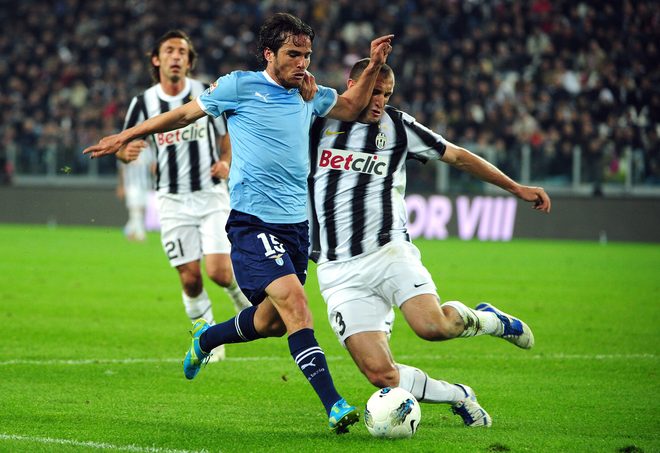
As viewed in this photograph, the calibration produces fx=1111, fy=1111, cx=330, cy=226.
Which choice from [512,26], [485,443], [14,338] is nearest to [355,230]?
[485,443]

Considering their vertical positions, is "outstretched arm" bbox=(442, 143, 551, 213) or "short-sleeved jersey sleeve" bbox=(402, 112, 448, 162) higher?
"short-sleeved jersey sleeve" bbox=(402, 112, 448, 162)

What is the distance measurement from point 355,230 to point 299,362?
3.56ft

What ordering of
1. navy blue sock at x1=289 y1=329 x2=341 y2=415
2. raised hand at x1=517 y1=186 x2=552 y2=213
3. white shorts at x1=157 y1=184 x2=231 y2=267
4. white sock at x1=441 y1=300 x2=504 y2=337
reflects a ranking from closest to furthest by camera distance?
navy blue sock at x1=289 y1=329 x2=341 y2=415
white sock at x1=441 y1=300 x2=504 y2=337
raised hand at x1=517 y1=186 x2=552 y2=213
white shorts at x1=157 y1=184 x2=231 y2=267

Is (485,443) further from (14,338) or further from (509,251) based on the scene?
(509,251)

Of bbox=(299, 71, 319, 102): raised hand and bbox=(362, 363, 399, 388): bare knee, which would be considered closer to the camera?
bbox=(362, 363, 399, 388): bare knee

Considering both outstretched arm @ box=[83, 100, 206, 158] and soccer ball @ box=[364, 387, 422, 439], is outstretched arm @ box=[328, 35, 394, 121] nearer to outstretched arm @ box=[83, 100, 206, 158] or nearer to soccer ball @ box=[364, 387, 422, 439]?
outstretched arm @ box=[83, 100, 206, 158]

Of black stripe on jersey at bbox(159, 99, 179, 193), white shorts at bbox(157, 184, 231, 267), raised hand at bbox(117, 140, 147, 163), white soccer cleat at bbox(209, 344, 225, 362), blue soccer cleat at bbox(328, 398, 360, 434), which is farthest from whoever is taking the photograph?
black stripe on jersey at bbox(159, 99, 179, 193)

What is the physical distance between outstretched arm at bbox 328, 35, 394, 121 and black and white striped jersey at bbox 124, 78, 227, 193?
2.98 m

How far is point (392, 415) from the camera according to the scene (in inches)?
223

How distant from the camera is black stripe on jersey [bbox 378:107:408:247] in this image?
6.66 meters

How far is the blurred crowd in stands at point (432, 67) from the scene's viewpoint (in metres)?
24.4

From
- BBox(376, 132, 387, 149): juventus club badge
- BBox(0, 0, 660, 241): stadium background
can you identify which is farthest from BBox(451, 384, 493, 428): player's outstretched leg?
BBox(0, 0, 660, 241): stadium background

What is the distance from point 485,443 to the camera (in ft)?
18.7

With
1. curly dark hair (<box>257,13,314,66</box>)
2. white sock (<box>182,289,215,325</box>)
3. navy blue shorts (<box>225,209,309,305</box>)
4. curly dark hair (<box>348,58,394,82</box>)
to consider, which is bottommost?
white sock (<box>182,289,215,325</box>)
